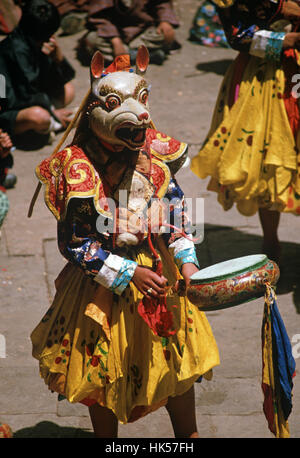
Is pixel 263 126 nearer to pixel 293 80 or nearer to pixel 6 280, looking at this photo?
pixel 293 80

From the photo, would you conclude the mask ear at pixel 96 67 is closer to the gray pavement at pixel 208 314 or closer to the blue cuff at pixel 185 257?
the blue cuff at pixel 185 257

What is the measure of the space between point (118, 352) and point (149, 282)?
1.03 ft

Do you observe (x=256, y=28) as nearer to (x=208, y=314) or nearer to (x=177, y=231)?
(x=208, y=314)

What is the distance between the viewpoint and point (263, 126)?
4.28 m

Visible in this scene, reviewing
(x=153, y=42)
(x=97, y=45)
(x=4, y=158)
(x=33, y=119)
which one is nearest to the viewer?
(x=4, y=158)

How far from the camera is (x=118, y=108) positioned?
2.62 meters

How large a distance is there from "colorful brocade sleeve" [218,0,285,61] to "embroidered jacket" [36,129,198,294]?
156cm

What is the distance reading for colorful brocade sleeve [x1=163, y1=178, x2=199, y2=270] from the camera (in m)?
2.82

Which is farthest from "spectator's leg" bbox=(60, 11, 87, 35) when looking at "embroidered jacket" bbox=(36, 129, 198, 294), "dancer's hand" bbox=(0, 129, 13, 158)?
"embroidered jacket" bbox=(36, 129, 198, 294)

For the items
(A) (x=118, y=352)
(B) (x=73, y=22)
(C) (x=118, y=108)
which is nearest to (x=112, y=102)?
(C) (x=118, y=108)

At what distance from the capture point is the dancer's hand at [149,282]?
2.63 meters

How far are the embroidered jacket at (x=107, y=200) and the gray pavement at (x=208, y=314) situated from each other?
1.07 m

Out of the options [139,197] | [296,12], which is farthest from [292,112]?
[139,197]
